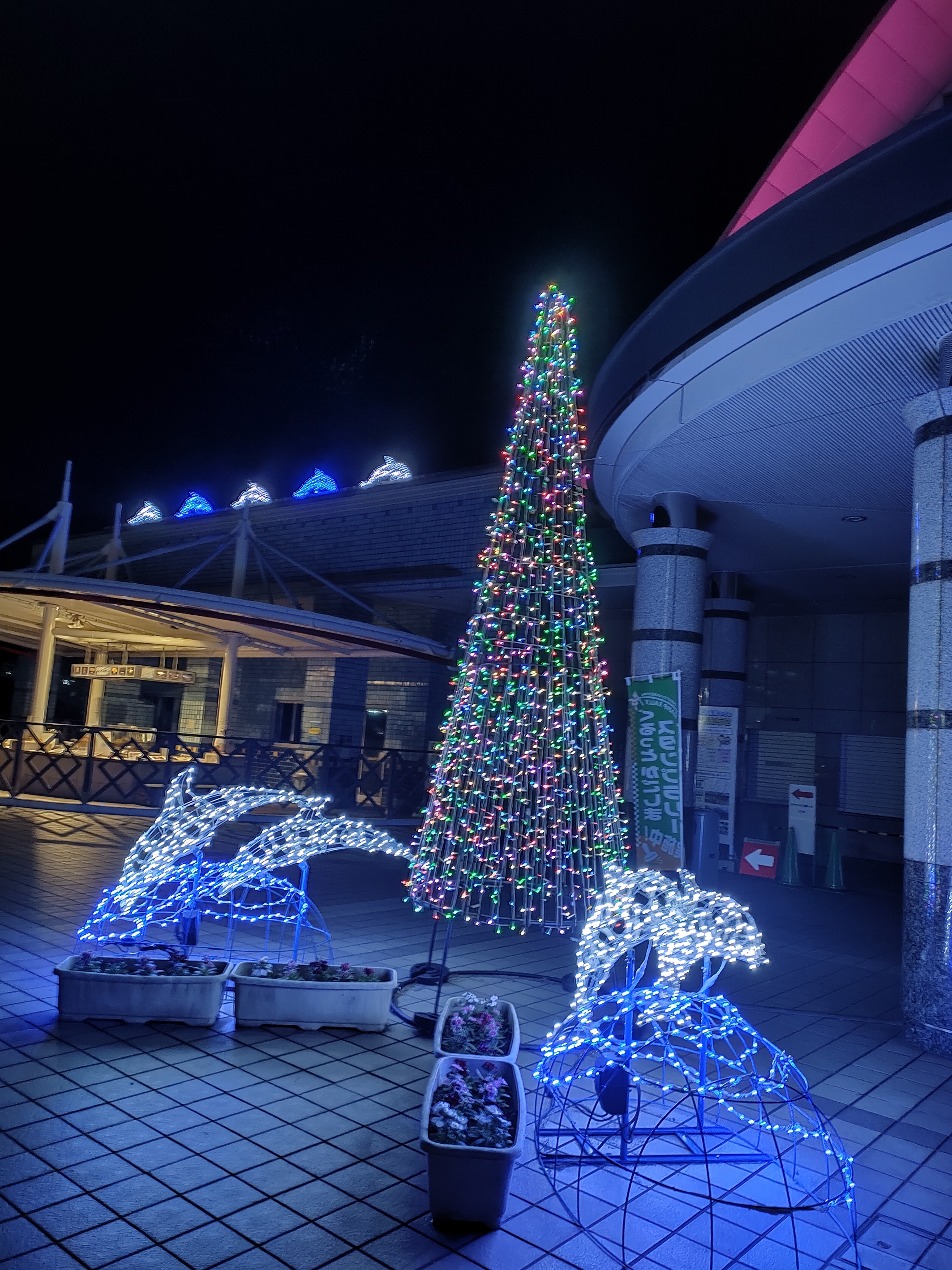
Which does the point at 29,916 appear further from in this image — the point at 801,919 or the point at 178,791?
the point at 801,919

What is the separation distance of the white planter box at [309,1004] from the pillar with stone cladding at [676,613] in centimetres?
561

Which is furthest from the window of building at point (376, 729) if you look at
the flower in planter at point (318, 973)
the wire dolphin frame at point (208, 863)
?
the flower in planter at point (318, 973)

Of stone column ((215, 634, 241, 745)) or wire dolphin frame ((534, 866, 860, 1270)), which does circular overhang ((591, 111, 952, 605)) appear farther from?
stone column ((215, 634, 241, 745))

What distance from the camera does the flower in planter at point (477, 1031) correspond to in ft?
13.5

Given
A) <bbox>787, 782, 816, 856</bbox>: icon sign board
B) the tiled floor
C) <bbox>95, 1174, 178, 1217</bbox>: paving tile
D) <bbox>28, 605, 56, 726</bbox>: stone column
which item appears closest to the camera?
the tiled floor

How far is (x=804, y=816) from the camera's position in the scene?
1261 cm

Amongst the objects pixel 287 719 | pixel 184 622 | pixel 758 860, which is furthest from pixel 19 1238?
pixel 287 719

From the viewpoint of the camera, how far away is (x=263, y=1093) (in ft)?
13.5

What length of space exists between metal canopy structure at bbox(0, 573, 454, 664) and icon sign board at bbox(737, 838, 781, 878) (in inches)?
244

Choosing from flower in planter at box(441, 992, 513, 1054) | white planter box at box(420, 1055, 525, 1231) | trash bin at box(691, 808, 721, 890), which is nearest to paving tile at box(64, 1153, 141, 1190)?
white planter box at box(420, 1055, 525, 1231)

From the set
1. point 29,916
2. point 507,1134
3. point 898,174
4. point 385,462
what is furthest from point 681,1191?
point 385,462

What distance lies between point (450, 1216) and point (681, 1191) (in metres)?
0.99

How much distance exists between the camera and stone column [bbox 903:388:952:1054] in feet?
18.5

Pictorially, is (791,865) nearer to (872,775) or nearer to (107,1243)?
(872,775)
